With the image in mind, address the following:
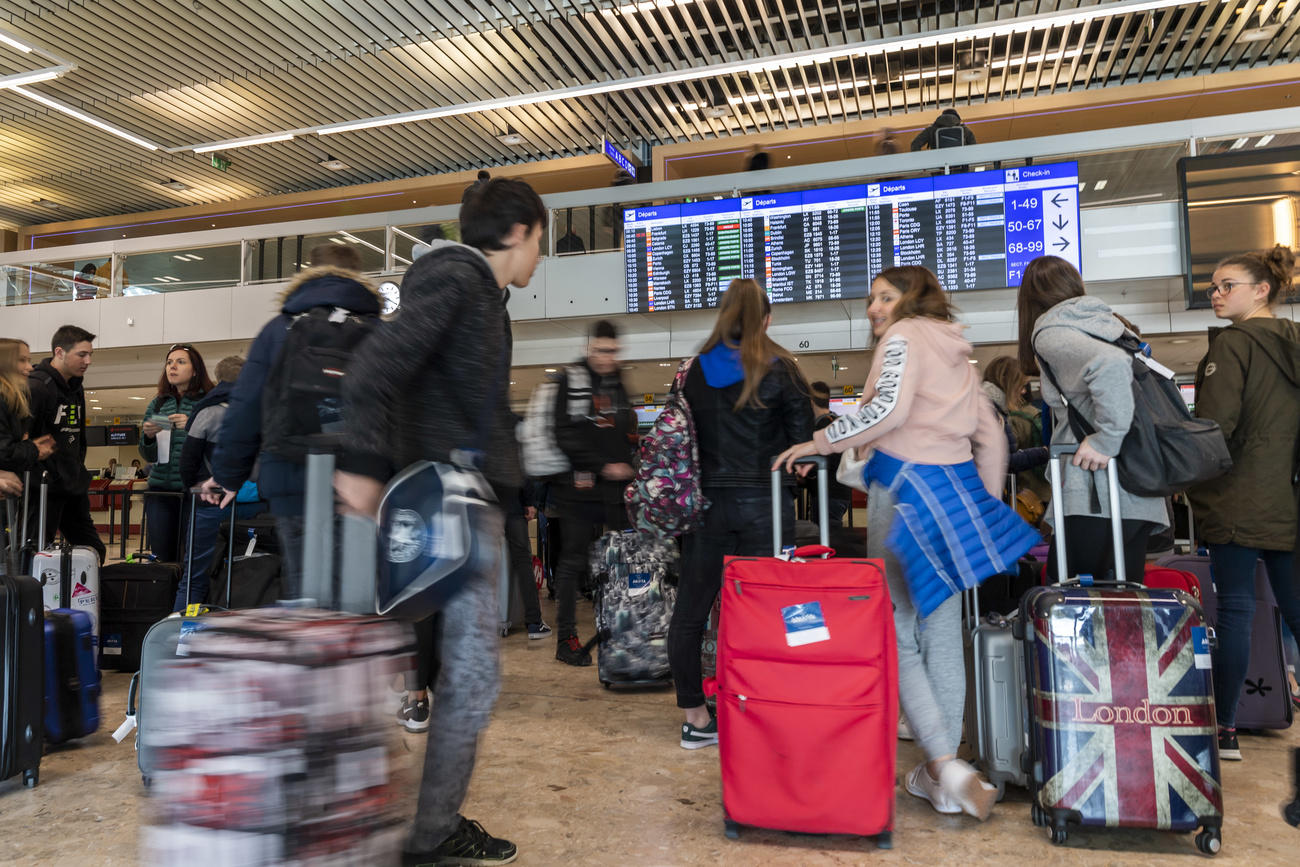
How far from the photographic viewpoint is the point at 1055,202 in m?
6.75

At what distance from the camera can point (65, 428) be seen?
4.20 meters

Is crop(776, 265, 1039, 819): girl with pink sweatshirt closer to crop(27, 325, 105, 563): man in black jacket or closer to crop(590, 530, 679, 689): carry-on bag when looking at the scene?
crop(590, 530, 679, 689): carry-on bag

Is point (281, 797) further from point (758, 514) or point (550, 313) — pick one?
point (550, 313)

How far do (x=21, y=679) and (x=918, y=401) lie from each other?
8.32 ft

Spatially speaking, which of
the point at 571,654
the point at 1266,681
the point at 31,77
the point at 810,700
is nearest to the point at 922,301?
the point at 810,700

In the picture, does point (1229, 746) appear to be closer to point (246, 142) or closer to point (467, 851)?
point (467, 851)

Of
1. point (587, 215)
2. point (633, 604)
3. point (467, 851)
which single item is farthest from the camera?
point (587, 215)

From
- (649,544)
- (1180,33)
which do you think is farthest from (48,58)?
(1180,33)

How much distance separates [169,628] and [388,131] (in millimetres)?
10422

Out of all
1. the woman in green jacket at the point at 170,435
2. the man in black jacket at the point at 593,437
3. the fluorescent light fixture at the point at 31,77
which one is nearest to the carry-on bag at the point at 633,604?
the man in black jacket at the point at 593,437

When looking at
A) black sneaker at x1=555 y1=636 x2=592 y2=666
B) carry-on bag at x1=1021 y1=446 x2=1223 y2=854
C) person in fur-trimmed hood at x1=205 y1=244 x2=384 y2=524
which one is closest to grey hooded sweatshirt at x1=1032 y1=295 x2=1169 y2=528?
carry-on bag at x1=1021 y1=446 x2=1223 y2=854

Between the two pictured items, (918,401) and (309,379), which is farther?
(918,401)

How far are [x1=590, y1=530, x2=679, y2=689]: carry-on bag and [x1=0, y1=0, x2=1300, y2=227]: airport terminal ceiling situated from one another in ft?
21.5

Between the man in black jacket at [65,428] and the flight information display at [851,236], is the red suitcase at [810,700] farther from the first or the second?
the flight information display at [851,236]
